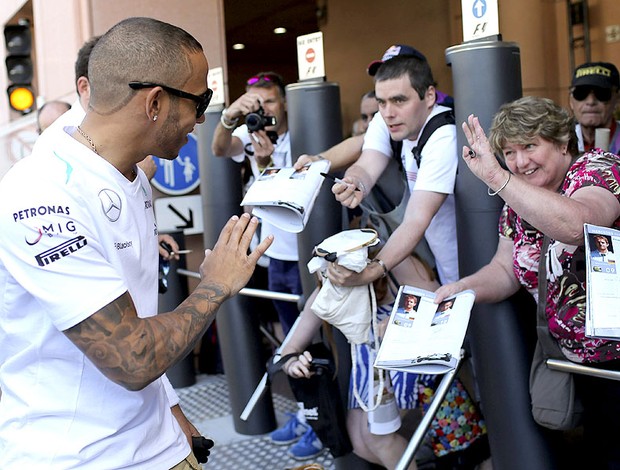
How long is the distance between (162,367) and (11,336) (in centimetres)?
33

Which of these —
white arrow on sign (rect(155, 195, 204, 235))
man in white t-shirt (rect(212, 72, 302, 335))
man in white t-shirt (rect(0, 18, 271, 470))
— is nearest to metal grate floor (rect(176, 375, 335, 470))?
man in white t-shirt (rect(212, 72, 302, 335))

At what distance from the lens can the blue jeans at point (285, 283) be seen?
3928 mm

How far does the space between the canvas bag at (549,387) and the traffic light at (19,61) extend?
7.03m

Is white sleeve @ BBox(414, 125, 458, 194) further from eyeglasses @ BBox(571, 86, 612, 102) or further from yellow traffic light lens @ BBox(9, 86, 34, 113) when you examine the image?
yellow traffic light lens @ BBox(9, 86, 34, 113)

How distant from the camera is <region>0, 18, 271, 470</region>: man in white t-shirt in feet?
4.39

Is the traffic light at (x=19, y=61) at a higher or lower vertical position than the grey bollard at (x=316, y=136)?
higher

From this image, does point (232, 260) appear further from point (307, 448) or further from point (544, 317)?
point (307, 448)

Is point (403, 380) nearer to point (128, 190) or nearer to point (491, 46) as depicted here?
point (491, 46)

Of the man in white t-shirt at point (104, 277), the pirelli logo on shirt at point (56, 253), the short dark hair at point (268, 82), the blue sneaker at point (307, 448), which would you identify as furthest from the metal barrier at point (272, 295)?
the pirelli logo on shirt at point (56, 253)

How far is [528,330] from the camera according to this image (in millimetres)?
2633

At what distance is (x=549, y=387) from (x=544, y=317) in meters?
0.24

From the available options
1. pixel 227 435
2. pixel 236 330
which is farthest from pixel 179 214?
pixel 227 435

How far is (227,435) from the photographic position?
4.18 m

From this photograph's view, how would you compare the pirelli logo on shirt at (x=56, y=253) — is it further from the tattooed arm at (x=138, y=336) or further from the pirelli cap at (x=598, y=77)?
the pirelli cap at (x=598, y=77)
